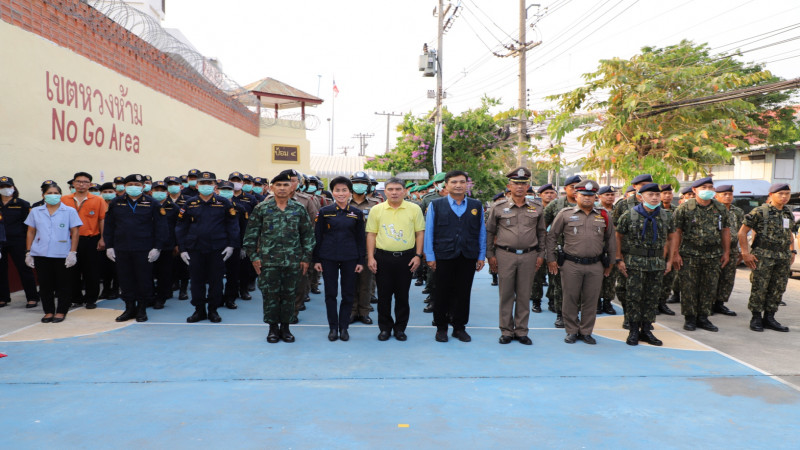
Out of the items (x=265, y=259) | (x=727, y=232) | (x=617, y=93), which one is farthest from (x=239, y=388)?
(x=617, y=93)

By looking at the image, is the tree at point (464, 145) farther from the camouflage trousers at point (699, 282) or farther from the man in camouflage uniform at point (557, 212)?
the camouflage trousers at point (699, 282)

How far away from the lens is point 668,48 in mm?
21875

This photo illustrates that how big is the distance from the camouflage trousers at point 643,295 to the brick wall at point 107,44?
28.6 feet

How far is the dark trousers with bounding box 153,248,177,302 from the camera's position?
730 cm

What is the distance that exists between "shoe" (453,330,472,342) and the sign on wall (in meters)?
16.6

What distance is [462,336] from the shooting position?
18.7 ft

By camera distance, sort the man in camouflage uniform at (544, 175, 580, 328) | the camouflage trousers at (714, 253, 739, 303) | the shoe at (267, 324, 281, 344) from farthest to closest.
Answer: the camouflage trousers at (714, 253, 739, 303)
the man in camouflage uniform at (544, 175, 580, 328)
the shoe at (267, 324, 281, 344)

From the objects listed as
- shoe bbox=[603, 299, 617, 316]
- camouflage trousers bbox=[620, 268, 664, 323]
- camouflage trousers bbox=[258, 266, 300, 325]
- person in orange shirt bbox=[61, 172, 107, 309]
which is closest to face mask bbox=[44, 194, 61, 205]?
person in orange shirt bbox=[61, 172, 107, 309]

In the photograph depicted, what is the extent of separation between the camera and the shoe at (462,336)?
5680 millimetres

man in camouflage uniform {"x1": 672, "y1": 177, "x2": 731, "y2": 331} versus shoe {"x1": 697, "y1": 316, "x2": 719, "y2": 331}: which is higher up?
man in camouflage uniform {"x1": 672, "y1": 177, "x2": 731, "y2": 331}

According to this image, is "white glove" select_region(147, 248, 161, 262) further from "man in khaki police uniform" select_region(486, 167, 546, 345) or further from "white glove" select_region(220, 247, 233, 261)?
"man in khaki police uniform" select_region(486, 167, 546, 345)

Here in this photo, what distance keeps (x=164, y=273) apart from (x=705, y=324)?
724 cm

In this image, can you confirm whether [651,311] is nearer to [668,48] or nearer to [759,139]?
[668,48]

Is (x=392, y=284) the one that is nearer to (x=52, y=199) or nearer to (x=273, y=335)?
(x=273, y=335)
